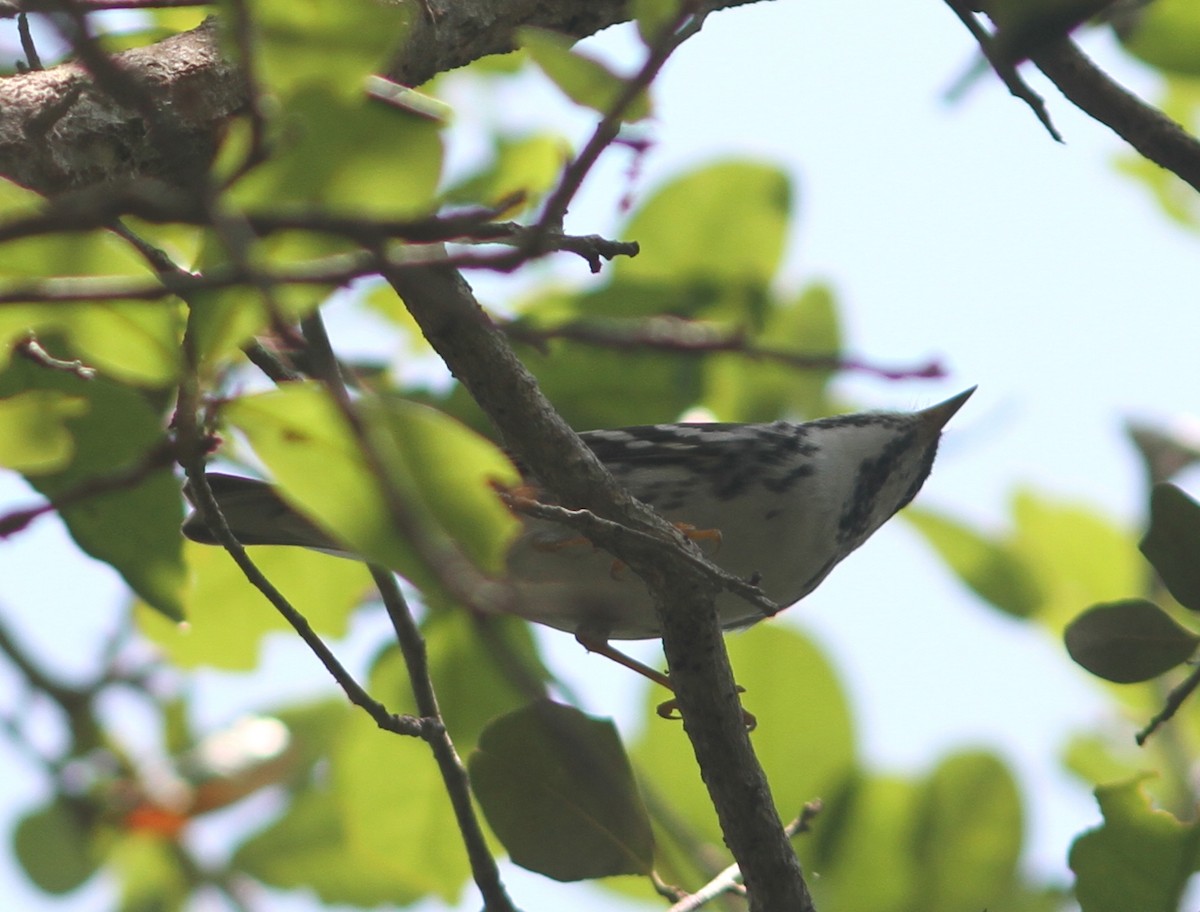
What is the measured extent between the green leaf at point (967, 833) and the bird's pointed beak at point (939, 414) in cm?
112

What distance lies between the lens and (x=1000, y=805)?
3594mm

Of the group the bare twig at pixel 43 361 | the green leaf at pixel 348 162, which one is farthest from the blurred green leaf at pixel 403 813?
the green leaf at pixel 348 162

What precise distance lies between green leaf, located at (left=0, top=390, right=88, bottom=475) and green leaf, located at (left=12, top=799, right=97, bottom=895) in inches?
113

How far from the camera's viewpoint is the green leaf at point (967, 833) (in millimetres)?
3514

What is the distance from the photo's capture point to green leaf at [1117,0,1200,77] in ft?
9.18

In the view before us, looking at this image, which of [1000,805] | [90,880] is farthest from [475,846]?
[90,880]

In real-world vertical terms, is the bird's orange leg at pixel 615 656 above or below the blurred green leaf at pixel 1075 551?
above

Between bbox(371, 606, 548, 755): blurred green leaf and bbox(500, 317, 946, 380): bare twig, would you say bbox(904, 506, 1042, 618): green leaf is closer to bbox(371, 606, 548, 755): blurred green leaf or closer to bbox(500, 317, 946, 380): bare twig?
bbox(371, 606, 548, 755): blurred green leaf

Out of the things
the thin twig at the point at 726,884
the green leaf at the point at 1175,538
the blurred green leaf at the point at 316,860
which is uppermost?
the green leaf at the point at 1175,538

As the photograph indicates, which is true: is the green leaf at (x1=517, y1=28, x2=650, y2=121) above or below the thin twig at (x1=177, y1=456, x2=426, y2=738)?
above

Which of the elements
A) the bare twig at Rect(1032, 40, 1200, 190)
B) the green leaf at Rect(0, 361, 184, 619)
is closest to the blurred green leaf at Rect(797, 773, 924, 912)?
the bare twig at Rect(1032, 40, 1200, 190)

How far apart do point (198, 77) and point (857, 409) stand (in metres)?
2.71

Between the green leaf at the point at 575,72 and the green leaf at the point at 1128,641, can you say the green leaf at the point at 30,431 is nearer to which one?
the green leaf at the point at 575,72

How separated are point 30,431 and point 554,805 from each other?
1.33m
